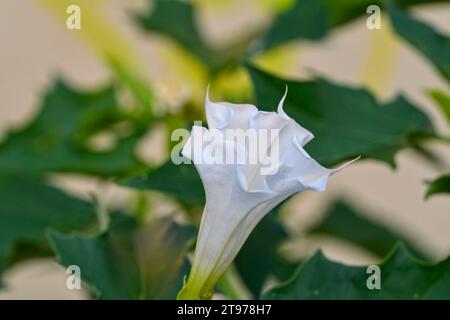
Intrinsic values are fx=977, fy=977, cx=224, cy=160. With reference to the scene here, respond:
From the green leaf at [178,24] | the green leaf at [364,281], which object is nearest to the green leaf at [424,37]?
the green leaf at [364,281]

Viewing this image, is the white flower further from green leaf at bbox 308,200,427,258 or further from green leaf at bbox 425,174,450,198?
green leaf at bbox 308,200,427,258

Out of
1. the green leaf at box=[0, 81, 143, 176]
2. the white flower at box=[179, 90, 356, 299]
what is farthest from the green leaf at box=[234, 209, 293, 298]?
the white flower at box=[179, 90, 356, 299]

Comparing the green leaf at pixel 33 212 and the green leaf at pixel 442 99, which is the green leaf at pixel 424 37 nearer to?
the green leaf at pixel 442 99

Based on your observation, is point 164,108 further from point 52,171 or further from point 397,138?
point 397,138

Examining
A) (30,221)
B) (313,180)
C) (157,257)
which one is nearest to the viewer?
Answer: (313,180)
